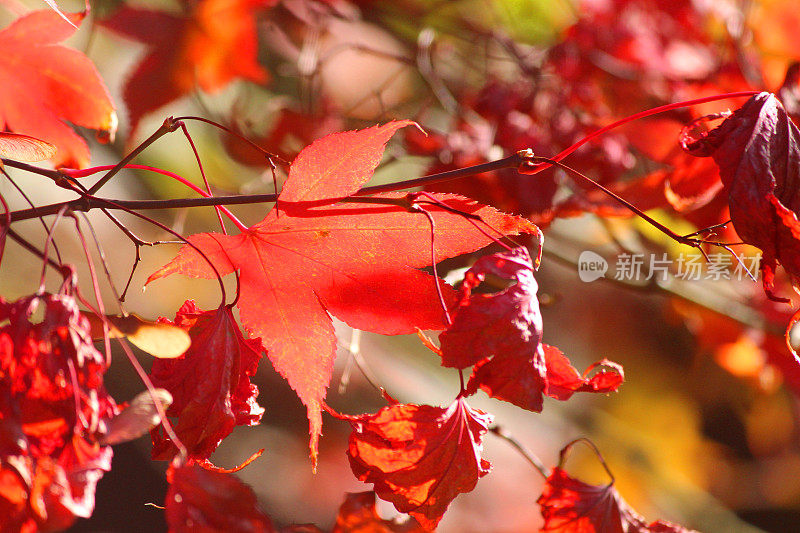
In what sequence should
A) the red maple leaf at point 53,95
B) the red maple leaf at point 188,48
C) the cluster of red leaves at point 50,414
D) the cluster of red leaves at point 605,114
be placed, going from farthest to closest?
the red maple leaf at point 188,48, the cluster of red leaves at point 605,114, the red maple leaf at point 53,95, the cluster of red leaves at point 50,414

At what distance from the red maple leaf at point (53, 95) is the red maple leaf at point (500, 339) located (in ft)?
0.92

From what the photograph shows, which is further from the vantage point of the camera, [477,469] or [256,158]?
[256,158]

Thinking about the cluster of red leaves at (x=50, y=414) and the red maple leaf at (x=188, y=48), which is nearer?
the cluster of red leaves at (x=50, y=414)

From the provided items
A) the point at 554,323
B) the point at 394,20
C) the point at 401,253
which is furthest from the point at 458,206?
the point at 394,20

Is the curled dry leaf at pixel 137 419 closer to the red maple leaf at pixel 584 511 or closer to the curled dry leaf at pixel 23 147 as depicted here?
the curled dry leaf at pixel 23 147

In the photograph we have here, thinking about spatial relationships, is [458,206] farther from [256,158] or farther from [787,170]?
[256,158]

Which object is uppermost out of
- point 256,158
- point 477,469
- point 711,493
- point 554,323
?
point 256,158

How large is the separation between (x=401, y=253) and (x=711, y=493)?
1.18 m

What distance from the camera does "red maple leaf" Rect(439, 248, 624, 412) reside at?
0.29m

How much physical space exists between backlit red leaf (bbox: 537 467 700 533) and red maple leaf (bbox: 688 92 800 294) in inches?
8.3

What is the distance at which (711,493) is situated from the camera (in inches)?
49.7

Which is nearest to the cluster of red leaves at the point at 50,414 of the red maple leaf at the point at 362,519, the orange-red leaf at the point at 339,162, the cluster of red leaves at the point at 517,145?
the orange-red leaf at the point at 339,162

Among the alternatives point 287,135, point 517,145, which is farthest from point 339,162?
point 287,135

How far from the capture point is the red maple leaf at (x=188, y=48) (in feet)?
2.60
